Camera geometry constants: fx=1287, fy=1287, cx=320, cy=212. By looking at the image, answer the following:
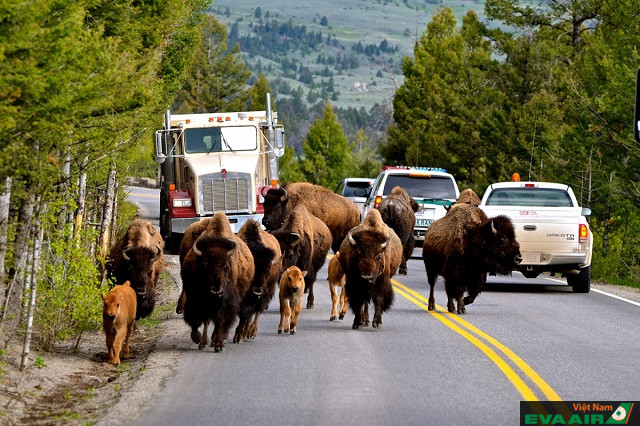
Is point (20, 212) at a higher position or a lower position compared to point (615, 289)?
higher

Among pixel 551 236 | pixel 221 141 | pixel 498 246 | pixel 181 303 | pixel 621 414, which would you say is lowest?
pixel 181 303

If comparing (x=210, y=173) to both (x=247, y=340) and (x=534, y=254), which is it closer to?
(x=534, y=254)

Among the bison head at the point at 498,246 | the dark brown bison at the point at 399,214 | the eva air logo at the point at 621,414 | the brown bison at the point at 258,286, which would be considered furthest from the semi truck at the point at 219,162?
the eva air logo at the point at 621,414

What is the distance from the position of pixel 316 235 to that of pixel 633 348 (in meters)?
6.49

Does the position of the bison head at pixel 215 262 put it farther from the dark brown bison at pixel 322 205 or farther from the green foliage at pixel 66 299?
the dark brown bison at pixel 322 205

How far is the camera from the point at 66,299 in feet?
52.4

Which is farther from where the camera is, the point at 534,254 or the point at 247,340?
the point at 534,254

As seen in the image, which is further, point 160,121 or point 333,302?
point 160,121

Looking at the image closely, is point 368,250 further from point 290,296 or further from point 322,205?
point 322,205

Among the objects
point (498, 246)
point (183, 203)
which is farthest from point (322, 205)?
point (183, 203)

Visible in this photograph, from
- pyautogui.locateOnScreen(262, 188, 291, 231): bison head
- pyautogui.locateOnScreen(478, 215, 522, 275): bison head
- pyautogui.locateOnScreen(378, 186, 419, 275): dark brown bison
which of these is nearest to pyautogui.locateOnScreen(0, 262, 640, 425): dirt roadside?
pyautogui.locateOnScreen(478, 215, 522, 275): bison head

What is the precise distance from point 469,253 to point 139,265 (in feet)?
17.9

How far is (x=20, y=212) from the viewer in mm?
15242

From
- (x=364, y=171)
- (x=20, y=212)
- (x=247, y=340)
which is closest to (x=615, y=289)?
(x=247, y=340)
